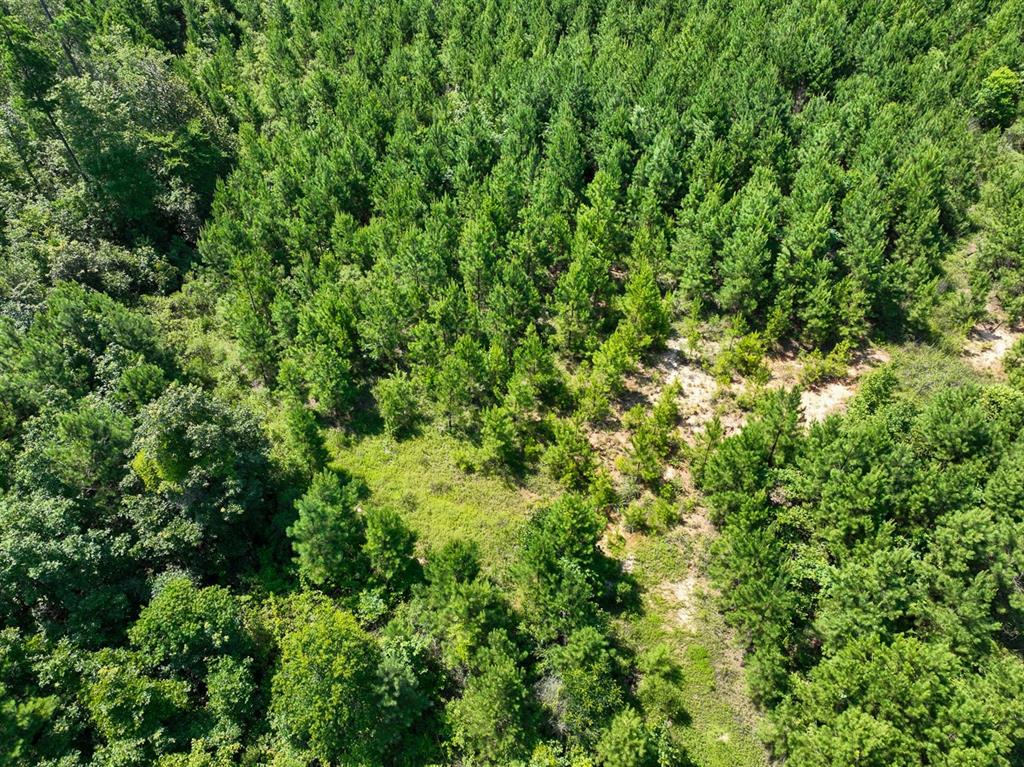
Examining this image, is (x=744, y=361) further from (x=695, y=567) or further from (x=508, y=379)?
(x=508, y=379)

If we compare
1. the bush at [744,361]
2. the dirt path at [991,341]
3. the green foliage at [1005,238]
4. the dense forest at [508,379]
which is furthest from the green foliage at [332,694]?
the green foliage at [1005,238]

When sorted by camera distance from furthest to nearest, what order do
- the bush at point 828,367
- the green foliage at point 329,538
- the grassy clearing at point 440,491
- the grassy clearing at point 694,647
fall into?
the bush at point 828,367
the grassy clearing at point 440,491
the green foliage at point 329,538
the grassy clearing at point 694,647

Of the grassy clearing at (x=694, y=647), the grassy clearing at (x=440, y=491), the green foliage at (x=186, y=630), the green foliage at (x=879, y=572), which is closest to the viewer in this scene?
the green foliage at (x=879, y=572)

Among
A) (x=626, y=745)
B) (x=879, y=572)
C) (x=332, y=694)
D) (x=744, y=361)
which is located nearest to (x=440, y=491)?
(x=332, y=694)

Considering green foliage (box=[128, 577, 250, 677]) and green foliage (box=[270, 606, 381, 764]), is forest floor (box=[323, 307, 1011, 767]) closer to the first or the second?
green foliage (box=[270, 606, 381, 764])

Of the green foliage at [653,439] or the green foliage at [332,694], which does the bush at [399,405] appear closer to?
the green foliage at [653,439]
